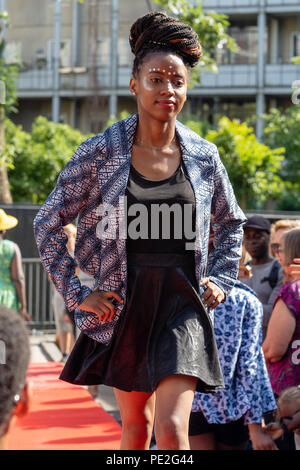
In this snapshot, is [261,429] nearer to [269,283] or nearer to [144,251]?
[144,251]

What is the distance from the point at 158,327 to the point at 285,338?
1.39m

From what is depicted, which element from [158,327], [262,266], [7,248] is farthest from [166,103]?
[7,248]

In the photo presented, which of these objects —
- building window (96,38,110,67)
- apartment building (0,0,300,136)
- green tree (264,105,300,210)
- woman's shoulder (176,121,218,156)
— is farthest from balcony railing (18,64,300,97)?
woman's shoulder (176,121,218,156)

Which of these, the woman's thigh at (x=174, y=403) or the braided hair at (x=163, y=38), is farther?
the braided hair at (x=163, y=38)

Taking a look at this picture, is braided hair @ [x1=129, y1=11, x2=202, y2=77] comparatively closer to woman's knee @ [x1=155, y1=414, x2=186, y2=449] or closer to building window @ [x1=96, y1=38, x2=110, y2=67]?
woman's knee @ [x1=155, y1=414, x2=186, y2=449]

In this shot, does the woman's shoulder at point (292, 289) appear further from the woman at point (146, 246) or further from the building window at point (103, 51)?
the building window at point (103, 51)

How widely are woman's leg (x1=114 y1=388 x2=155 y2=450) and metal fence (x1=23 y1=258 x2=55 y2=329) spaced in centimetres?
1072

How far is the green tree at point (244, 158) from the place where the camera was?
21672 mm

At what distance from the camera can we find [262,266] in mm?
7012

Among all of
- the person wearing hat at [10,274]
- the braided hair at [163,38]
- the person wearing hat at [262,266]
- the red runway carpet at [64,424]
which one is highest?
the braided hair at [163,38]

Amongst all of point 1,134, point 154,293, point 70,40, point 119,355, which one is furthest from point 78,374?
point 70,40

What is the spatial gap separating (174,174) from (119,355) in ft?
2.34

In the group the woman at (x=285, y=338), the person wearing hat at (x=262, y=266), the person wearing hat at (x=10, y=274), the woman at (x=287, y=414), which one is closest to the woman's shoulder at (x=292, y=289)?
→ the woman at (x=285, y=338)

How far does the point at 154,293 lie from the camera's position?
339 cm
